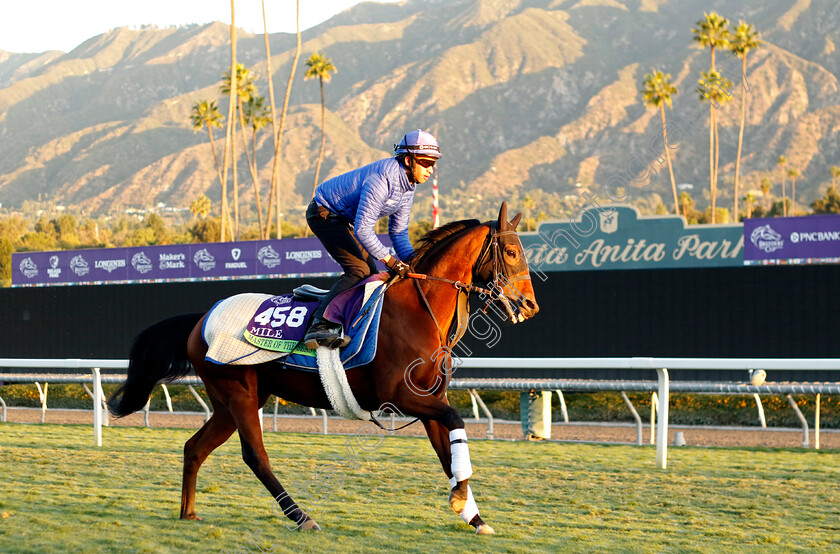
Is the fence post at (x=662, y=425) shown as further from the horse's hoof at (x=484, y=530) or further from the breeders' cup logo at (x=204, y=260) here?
the breeders' cup logo at (x=204, y=260)

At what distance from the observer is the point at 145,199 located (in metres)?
187

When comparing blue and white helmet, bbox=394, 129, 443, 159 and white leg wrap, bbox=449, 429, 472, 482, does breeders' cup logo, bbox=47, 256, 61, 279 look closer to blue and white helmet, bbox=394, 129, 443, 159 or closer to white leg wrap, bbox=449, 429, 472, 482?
blue and white helmet, bbox=394, 129, 443, 159

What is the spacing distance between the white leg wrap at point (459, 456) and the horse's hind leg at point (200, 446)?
1.36m

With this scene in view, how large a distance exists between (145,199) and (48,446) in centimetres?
18676

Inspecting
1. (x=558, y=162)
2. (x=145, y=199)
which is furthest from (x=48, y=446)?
(x=145, y=199)

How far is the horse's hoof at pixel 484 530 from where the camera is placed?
451 centimetres

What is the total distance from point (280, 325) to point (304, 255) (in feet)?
51.9

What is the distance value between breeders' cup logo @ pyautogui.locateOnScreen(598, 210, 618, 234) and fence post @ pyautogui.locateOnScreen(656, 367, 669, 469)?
9.97 meters

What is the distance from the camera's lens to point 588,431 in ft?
42.8

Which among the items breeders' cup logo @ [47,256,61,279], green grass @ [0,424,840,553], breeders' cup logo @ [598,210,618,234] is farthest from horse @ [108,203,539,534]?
breeders' cup logo @ [47,256,61,279]

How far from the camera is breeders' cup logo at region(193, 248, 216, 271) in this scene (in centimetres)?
2247

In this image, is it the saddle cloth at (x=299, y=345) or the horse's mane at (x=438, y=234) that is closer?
the saddle cloth at (x=299, y=345)

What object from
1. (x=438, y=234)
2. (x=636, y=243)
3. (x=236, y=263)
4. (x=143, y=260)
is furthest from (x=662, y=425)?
(x=143, y=260)

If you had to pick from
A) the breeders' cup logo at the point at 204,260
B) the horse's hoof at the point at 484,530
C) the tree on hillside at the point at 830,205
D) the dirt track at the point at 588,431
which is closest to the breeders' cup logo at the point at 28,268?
the breeders' cup logo at the point at 204,260
